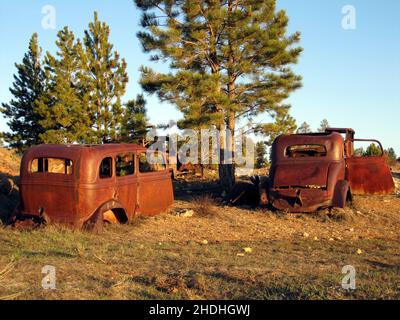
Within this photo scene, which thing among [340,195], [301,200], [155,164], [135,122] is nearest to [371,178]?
[340,195]

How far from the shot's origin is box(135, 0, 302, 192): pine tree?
15008 mm

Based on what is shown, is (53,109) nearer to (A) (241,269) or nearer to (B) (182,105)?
(B) (182,105)

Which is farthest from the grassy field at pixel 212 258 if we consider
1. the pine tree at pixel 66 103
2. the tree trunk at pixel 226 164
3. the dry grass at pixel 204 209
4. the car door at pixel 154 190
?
the pine tree at pixel 66 103

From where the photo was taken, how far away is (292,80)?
16422mm

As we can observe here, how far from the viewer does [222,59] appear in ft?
52.9

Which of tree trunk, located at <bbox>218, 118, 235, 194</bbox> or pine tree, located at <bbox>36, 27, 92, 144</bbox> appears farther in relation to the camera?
pine tree, located at <bbox>36, 27, 92, 144</bbox>

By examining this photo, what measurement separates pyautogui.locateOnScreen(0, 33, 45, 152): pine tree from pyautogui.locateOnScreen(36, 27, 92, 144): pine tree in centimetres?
212

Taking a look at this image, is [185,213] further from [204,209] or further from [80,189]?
[80,189]

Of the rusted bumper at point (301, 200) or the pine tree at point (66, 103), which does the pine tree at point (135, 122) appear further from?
the rusted bumper at point (301, 200)

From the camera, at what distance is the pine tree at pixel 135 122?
1888 cm

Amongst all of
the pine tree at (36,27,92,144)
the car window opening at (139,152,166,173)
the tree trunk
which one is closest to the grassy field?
the car window opening at (139,152,166,173)

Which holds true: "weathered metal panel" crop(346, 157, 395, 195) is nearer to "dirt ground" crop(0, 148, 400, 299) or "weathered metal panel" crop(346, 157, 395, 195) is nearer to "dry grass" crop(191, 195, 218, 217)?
"dirt ground" crop(0, 148, 400, 299)

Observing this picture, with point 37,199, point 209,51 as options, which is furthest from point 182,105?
point 37,199

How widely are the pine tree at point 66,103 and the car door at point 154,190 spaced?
13.0m
